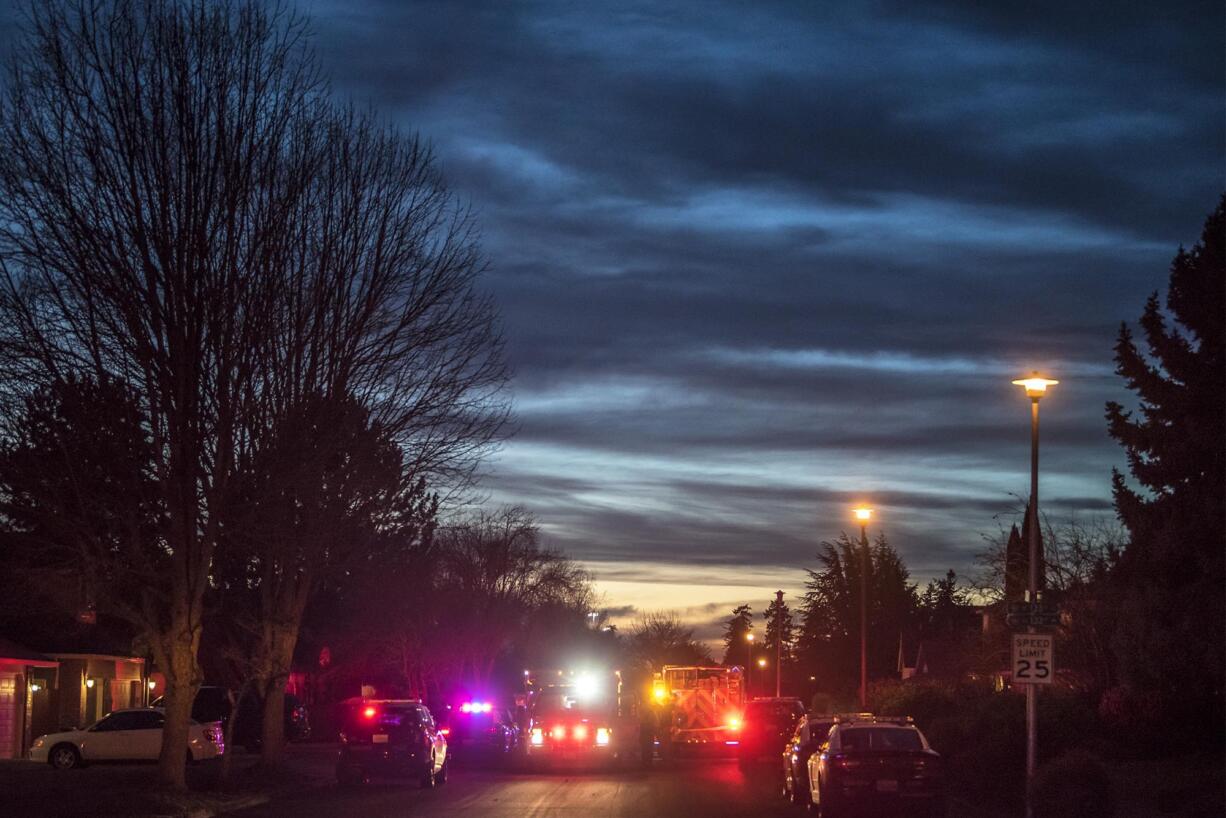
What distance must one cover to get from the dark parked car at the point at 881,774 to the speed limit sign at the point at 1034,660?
82.6 inches

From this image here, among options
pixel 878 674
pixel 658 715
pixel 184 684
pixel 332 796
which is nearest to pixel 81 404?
pixel 184 684

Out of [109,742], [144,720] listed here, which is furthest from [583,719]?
[109,742]

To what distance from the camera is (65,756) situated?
1539 inches

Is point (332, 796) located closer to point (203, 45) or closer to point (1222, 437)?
point (203, 45)

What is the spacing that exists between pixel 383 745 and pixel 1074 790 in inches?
650

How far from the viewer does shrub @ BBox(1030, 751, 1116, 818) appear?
2081 centimetres

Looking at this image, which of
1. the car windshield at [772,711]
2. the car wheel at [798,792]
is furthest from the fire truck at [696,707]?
the car wheel at [798,792]

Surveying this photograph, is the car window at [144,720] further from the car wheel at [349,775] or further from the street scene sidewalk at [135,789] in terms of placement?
the car wheel at [349,775]

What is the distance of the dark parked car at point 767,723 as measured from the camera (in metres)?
43.1

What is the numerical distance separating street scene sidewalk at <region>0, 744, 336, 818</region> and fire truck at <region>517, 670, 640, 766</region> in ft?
29.6

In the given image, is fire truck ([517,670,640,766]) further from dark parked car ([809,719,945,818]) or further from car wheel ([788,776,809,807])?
dark parked car ([809,719,945,818])

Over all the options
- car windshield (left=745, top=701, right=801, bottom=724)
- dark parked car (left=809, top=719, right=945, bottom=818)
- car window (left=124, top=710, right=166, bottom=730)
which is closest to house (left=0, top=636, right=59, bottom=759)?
car window (left=124, top=710, right=166, bottom=730)

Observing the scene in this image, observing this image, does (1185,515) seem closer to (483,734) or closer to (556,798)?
(556,798)

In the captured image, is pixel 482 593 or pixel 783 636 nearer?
pixel 482 593
